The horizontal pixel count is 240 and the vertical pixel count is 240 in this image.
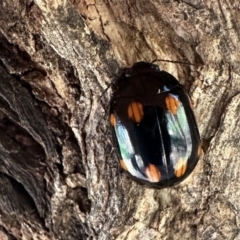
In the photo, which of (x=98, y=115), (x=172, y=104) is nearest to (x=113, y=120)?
(x=98, y=115)

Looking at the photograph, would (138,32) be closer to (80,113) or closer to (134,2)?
(134,2)

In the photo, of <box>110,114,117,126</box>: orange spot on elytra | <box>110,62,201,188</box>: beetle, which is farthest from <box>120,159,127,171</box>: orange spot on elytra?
<box>110,114,117,126</box>: orange spot on elytra

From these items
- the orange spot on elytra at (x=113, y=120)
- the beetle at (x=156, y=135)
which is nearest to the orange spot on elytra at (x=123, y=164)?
the beetle at (x=156, y=135)

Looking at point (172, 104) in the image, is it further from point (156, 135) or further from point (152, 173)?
point (152, 173)

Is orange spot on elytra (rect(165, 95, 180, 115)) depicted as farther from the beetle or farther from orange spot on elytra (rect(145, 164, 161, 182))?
orange spot on elytra (rect(145, 164, 161, 182))

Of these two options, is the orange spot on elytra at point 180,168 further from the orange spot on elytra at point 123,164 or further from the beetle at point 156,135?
the orange spot on elytra at point 123,164
